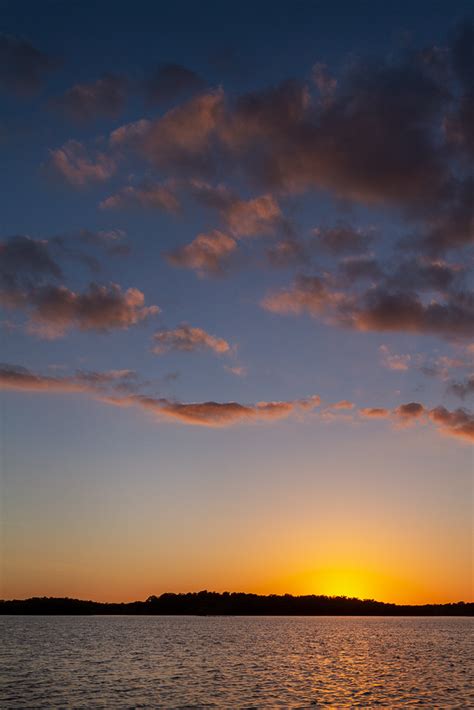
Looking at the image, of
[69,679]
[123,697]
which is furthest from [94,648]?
[123,697]

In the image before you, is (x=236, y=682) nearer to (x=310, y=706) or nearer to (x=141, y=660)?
(x=310, y=706)

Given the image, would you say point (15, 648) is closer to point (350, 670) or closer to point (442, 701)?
point (350, 670)

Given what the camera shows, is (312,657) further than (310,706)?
Yes

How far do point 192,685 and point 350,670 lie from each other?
91.2 ft

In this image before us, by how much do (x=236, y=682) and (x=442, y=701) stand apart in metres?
22.3

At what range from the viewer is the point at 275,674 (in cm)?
8044

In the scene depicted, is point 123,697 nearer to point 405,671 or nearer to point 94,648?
point 405,671

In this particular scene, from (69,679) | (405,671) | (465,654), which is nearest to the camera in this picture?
(69,679)

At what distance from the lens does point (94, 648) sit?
12362cm

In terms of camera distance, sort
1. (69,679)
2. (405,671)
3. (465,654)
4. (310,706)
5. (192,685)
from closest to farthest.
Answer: (310,706) → (192,685) → (69,679) → (405,671) → (465,654)

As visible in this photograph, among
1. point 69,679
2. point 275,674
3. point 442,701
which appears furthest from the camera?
point 275,674

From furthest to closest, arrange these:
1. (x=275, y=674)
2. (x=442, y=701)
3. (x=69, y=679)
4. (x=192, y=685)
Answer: (x=275, y=674), (x=69, y=679), (x=192, y=685), (x=442, y=701)

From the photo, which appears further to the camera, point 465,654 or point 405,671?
point 465,654

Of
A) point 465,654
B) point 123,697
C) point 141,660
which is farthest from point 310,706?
point 465,654
